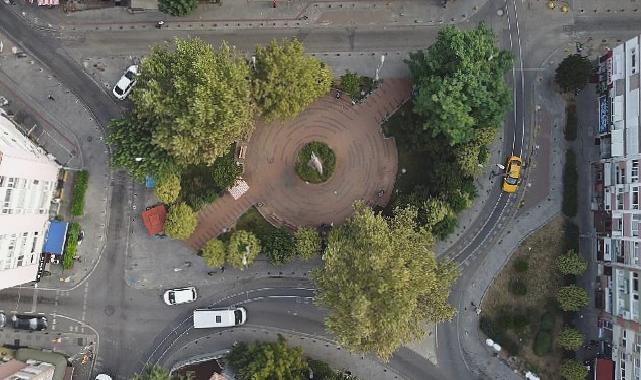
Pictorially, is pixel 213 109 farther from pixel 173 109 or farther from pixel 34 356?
pixel 34 356

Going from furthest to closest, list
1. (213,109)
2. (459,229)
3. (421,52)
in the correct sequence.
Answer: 1. (459,229)
2. (421,52)
3. (213,109)

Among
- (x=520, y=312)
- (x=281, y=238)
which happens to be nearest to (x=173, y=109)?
(x=281, y=238)

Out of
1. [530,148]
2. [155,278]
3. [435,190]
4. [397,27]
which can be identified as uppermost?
[397,27]

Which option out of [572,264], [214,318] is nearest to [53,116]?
[214,318]

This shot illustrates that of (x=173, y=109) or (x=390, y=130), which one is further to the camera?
(x=390, y=130)

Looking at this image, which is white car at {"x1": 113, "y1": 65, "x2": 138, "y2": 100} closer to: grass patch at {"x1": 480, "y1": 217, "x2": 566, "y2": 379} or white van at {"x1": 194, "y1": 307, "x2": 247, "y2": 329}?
white van at {"x1": 194, "y1": 307, "x2": 247, "y2": 329}

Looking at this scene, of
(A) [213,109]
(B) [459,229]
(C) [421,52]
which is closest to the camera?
(A) [213,109]

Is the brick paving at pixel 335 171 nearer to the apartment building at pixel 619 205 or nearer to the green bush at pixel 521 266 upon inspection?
the green bush at pixel 521 266
